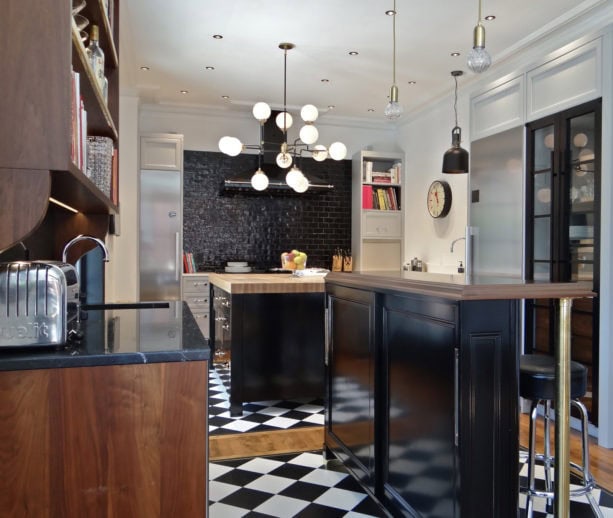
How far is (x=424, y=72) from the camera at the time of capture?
5.10 meters

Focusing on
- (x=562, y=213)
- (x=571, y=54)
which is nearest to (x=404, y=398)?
(x=562, y=213)

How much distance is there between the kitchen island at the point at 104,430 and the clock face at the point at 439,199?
→ 4726 mm

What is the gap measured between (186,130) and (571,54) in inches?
171

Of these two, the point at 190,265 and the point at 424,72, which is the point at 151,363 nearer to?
the point at 424,72

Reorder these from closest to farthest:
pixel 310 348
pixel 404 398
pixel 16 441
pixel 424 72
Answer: pixel 16 441 < pixel 404 398 < pixel 310 348 < pixel 424 72

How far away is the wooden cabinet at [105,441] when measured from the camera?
121cm

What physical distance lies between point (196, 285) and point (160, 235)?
70 cm

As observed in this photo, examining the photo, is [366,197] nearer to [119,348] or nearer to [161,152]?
[161,152]

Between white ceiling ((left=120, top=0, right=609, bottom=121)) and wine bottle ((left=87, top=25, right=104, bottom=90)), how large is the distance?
71.9 inches

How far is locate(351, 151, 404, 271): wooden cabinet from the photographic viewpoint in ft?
21.7

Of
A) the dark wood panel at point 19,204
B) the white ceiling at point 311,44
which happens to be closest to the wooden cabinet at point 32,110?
the dark wood panel at point 19,204

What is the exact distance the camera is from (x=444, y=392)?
1.75 meters

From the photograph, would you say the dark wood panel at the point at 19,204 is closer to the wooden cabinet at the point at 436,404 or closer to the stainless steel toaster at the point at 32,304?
the stainless steel toaster at the point at 32,304

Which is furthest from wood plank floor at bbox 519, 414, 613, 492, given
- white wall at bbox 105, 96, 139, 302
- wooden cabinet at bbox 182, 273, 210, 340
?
white wall at bbox 105, 96, 139, 302
